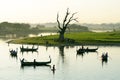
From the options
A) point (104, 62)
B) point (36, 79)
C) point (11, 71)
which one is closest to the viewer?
point (36, 79)

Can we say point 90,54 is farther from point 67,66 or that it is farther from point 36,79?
point 36,79

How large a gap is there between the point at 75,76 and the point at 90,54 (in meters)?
37.3

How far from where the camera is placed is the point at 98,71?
237 ft

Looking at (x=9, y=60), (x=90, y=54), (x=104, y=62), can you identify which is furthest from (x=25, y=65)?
(x=90, y=54)

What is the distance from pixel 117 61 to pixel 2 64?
25.1 metres

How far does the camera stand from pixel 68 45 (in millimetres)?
129375

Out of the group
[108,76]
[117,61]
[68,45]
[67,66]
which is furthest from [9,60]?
[68,45]

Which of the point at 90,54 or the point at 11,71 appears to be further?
the point at 90,54

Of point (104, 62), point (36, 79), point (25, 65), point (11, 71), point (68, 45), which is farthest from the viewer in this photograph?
point (68, 45)

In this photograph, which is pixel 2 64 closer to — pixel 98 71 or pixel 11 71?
pixel 11 71

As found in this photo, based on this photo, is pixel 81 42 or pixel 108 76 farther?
pixel 81 42

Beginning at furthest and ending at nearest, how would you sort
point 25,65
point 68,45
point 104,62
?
point 68,45, point 104,62, point 25,65

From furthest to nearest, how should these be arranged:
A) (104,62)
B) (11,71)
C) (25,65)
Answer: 1. (104,62)
2. (25,65)
3. (11,71)

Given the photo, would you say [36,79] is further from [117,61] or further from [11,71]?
[117,61]
